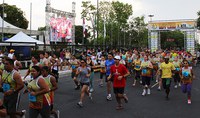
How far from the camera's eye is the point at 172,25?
4219 centimetres

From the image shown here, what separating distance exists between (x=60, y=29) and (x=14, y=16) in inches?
1142

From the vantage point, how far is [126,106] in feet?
32.1

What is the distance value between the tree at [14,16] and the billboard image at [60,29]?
27.4m

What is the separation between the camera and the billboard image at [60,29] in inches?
1475

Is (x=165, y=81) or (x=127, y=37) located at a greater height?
(x=127, y=37)

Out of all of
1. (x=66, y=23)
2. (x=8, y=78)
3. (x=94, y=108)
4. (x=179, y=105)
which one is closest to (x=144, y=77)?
(x=179, y=105)

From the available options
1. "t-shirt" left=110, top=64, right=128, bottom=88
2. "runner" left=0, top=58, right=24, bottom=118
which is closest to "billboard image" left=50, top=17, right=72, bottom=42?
"t-shirt" left=110, top=64, right=128, bottom=88

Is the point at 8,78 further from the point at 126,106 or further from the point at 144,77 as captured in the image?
the point at 144,77

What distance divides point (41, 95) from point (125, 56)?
14396 millimetres

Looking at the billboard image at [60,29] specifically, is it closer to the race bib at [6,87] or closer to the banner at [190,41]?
the banner at [190,41]

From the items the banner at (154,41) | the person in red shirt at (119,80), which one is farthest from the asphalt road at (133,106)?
the banner at (154,41)

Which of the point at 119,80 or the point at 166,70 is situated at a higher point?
the point at 166,70

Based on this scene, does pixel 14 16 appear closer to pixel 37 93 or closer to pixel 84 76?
pixel 84 76

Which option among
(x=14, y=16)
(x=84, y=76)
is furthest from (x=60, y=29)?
(x=84, y=76)
